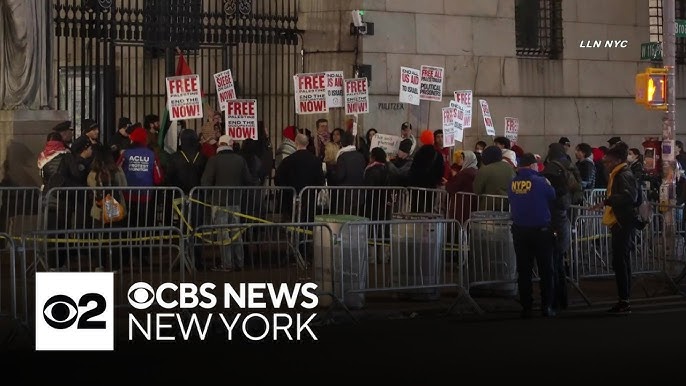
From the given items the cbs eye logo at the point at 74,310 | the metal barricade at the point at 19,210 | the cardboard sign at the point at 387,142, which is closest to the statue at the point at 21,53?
the metal barricade at the point at 19,210

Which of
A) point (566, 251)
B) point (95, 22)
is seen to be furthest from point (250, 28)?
point (566, 251)

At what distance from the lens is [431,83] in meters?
23.5

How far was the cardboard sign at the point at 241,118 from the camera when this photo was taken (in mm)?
21094

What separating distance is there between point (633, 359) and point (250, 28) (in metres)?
12.3

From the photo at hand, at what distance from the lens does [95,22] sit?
2125cm

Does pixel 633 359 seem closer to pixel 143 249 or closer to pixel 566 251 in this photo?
pixel 566 251

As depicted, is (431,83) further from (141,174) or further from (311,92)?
(141,174)

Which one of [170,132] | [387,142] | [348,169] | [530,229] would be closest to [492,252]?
[530,229]

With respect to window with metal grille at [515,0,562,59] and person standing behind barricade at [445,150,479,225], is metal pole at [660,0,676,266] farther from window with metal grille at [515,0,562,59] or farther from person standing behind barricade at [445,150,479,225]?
window with metal grille at [515,0,562,59]

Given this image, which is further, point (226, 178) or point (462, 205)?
point (226, 178)

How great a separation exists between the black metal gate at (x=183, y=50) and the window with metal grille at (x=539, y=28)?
4.72 meters

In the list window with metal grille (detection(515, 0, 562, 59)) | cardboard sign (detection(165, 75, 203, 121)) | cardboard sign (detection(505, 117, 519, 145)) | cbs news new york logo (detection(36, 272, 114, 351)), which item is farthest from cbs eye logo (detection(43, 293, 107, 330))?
window with metal grille (detection(515, 0, 562, 59))

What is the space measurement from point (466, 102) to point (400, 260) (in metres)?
8.81

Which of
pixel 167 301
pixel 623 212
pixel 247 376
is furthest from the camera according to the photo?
pixel 623 212
